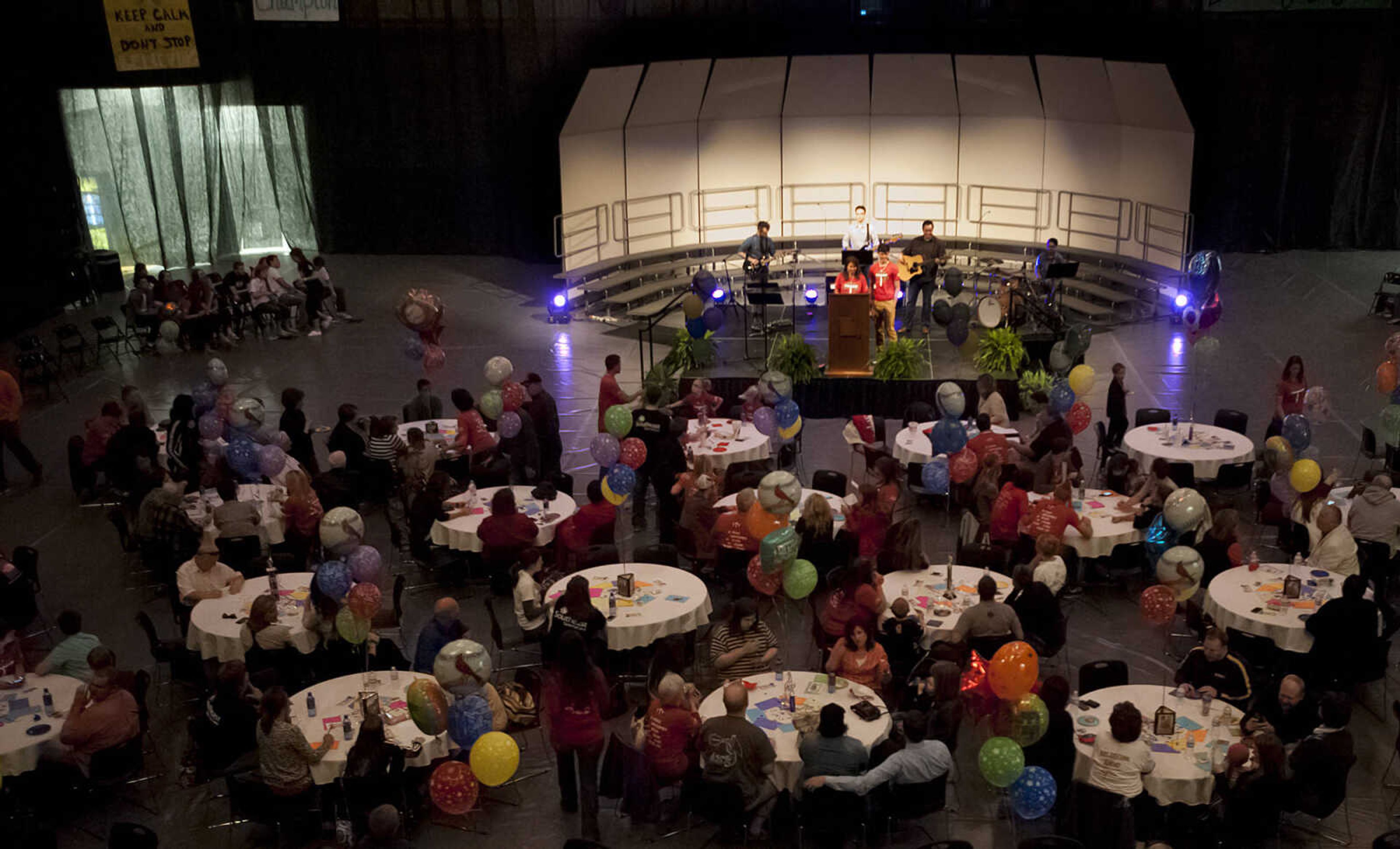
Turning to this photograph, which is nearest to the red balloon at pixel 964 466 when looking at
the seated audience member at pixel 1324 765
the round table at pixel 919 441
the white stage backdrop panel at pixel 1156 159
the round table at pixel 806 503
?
the round table at pixel 919 441

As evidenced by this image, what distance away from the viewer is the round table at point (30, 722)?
7.61 m

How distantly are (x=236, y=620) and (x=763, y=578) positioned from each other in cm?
365

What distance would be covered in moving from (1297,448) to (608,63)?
45.5 feet

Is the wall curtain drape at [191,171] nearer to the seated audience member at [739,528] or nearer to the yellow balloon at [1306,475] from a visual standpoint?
the seated audience member at [739,528]

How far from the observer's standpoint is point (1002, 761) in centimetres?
682

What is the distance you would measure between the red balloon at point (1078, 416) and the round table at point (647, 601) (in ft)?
12.4

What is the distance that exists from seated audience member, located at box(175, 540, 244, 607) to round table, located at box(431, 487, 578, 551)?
1.69 meters

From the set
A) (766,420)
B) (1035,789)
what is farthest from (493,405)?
(1035,789)

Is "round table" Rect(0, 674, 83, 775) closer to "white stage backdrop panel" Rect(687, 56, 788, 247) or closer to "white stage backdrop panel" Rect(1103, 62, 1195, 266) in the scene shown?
"white stage backdrop panel" Rect(687, 56, 788, 247)

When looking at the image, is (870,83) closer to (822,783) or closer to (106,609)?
(106,609)

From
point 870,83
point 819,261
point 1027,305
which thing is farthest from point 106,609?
point 870,83

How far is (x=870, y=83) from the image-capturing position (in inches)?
798

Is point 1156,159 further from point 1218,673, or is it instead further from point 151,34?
point 151,34

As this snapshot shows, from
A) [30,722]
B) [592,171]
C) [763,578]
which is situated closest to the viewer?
[30,722]
